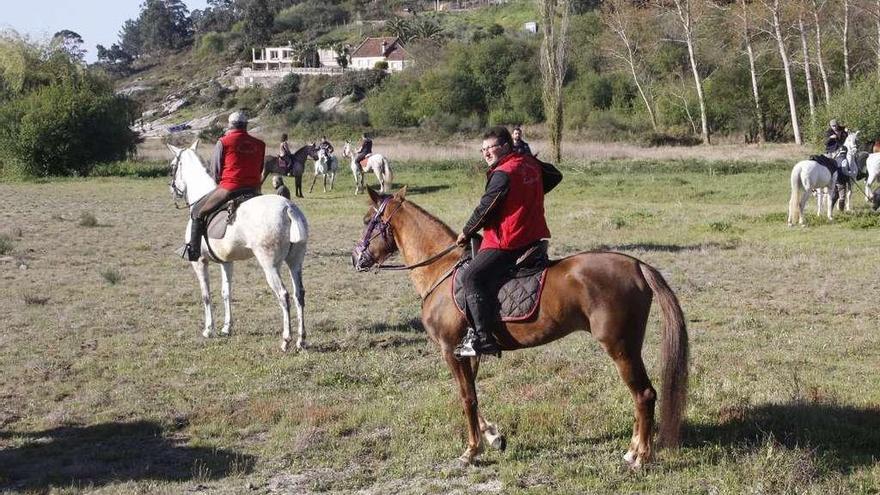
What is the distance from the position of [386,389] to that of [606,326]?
10.4 feet

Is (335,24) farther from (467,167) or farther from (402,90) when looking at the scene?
(467,167)

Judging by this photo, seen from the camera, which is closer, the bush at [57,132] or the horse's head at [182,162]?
the horse's head at [182,162]

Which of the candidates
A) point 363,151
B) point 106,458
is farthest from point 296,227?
point 363,151

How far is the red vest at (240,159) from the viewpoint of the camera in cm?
1000

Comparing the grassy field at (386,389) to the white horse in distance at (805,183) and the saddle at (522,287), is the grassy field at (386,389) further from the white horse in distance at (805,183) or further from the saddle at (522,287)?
the white horse in distance at (805,183)

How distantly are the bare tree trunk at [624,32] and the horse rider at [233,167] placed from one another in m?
47.9

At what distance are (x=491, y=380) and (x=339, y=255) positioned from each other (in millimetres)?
9523

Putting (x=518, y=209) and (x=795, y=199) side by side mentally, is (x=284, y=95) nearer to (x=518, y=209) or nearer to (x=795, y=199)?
(x=795, y=199)

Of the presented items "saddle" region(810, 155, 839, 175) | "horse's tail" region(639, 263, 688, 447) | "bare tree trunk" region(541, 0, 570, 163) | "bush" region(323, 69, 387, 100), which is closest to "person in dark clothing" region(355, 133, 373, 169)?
"bare tree trunk" region(541, 0, 570, 163)

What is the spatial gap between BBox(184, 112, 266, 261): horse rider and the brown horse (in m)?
4.47

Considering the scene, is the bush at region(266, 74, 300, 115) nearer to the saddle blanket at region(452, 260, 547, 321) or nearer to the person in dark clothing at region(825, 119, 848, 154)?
the person in dark clothing at region(825, 119, 848, 154)

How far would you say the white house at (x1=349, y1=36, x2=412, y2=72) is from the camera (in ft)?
367

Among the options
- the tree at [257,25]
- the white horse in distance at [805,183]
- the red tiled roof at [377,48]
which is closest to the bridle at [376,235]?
the white horse in distance at [805,183]

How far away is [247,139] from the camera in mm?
10117
